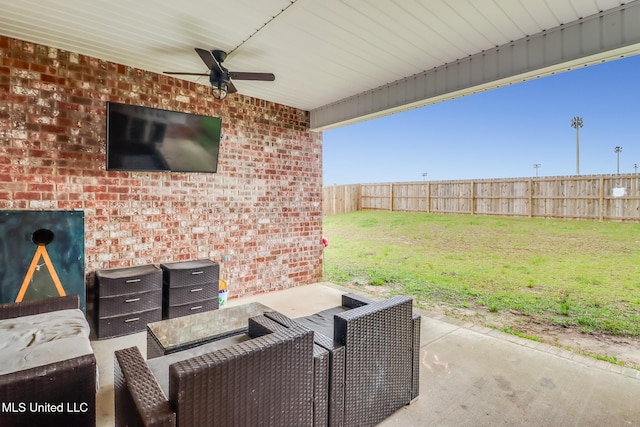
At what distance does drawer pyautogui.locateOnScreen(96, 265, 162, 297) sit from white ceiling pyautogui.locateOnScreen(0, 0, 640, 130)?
7.78ft

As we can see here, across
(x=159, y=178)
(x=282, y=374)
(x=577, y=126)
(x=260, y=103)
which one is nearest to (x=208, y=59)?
(x=159, y=178)

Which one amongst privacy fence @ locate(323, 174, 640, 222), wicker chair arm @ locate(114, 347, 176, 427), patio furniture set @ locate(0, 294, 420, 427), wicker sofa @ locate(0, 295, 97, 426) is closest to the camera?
wicker chair arm @ locate(114, 347, 176, 427)

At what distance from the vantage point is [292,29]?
2.91m

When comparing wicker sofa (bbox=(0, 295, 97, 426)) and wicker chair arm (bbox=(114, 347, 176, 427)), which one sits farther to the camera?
wicker sofa (bbox=(0, 295, 97, 426))

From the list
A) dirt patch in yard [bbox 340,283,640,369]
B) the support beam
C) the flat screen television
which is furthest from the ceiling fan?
dirt patch in yard [bbox 340,283,640,369]

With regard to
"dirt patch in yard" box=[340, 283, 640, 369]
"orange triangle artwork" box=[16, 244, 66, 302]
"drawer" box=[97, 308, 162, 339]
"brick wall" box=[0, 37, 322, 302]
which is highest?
"brick wall" box=[0, 37, 322, 302]

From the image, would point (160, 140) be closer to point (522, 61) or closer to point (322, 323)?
point (322, 323)

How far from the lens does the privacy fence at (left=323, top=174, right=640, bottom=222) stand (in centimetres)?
809

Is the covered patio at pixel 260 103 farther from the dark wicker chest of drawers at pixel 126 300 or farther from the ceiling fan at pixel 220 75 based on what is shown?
the dark wicker chest of drawers at pixel 126 300

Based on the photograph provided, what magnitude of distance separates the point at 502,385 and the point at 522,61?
285cm

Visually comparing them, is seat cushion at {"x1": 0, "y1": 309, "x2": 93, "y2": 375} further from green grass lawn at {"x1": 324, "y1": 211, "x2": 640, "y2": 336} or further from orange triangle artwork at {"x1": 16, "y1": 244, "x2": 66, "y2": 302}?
green grass lawn at {"x1": 324, "y1": 211, "x2": 640, "y2": 336}

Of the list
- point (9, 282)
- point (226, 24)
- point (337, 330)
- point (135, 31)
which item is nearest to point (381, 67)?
point (226, 24)

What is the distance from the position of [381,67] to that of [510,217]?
8648mm

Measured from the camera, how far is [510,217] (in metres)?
10.3
